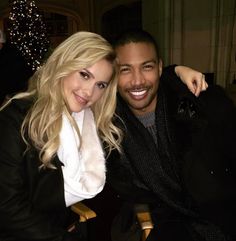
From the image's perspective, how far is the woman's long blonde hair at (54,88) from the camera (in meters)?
1.52

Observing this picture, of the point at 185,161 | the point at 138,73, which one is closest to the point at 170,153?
the point at 185,161

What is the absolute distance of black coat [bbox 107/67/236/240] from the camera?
1816 mm

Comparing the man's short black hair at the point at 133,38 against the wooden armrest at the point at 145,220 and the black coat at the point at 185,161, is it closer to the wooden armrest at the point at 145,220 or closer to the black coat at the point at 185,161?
the black coat at the point at 185,161

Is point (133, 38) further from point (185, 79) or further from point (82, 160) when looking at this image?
point (82, 160)

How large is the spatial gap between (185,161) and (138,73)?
2.06 ft

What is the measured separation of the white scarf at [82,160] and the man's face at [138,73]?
11.7 inches

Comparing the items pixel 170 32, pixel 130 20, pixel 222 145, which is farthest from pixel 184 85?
pixel 130 20

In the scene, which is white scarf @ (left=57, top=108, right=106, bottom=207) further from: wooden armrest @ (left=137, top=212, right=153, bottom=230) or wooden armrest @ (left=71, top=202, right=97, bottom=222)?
wooden armrest @ (left=137, top=212, right=153, bottom=230)

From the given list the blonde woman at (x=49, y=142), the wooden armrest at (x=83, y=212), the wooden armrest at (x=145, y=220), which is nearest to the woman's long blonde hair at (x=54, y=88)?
the blonde woman at (x=49, y=142)

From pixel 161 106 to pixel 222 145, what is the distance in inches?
18.4

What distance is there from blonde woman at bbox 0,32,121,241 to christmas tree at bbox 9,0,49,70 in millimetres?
5412

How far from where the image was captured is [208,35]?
21.6ft

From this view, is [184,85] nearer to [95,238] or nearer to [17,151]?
[17,151]

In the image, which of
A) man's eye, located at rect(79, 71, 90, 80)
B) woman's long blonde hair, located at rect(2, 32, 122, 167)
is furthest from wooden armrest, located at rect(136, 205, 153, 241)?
man's eye, located at rect(79, 71, 90, 80)
